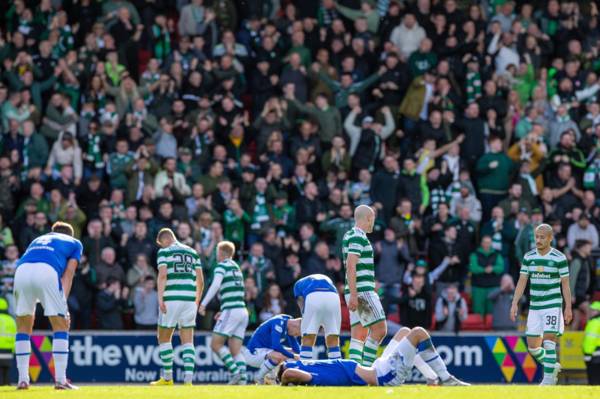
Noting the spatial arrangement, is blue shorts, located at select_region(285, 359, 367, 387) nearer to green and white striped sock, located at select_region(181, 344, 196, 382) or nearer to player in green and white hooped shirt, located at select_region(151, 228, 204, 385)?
player in green and white hooped shirt, located at select_region(151, 228, 204, 385)

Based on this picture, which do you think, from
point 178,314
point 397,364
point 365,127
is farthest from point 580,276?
point 397,364

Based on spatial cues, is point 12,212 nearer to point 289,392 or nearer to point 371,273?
point 371,273

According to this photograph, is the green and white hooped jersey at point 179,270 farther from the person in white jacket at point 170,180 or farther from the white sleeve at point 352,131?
the white sleeve at point 352,131

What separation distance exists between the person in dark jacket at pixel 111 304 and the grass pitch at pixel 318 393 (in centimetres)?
897

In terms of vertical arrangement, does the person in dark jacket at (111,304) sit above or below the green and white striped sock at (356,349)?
above

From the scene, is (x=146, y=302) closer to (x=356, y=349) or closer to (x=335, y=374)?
(x=356, y=349)

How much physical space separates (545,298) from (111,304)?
32.1 ft

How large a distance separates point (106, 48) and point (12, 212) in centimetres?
441

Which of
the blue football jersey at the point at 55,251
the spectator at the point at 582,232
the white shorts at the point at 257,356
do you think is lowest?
the white shorts at the point at 257,356

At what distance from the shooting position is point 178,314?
2206 centimetres

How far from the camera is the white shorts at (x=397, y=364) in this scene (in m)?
18.1

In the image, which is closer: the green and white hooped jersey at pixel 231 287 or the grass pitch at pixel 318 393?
the grass pitch at pixel 318 393

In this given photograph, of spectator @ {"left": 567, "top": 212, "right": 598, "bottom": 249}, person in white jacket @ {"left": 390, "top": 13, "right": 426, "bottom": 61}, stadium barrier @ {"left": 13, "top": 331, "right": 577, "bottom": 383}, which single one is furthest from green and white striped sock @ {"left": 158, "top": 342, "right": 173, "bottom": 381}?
person in white jacket @ {"left": 390, "top": 13, "right": 426, "bottom": 61}

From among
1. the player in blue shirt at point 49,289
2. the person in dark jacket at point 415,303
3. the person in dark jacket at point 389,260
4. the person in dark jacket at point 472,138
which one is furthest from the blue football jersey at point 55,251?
the person in dark jacket at point 472,138
